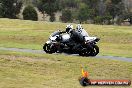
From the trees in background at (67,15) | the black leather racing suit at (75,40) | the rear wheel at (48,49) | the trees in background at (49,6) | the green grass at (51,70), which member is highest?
the black leather racing suit at (75,40)

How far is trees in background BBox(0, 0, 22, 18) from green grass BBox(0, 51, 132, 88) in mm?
57497

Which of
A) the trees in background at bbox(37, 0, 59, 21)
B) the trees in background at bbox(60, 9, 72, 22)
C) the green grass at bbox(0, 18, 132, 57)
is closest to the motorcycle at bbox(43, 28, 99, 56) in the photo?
the green grass at bbox(0, 18, 132, 57)

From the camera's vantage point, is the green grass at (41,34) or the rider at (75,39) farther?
the green grass at (41,34)

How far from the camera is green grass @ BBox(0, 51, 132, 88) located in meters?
19.1

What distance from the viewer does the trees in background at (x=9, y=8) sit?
269 ft

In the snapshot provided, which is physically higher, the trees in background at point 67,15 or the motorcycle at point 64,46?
the motorcycle at point 64,46

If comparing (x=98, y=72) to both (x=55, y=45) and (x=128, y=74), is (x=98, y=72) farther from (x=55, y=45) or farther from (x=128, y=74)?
(x=55, y=45)

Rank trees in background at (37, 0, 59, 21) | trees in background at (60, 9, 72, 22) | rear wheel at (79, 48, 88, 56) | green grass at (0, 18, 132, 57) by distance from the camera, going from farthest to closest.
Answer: trees in background at (60, 9, 72, 22) < trees in background at (37, 0, 59, 21) < green grass at (0, 18, 132, 57) < rear wheel at (79, 48, 88, 56)

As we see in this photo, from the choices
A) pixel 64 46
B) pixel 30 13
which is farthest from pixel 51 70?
pixel 30 13

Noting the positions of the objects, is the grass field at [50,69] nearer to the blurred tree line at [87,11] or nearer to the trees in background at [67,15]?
the blurred tree line at [87,11]

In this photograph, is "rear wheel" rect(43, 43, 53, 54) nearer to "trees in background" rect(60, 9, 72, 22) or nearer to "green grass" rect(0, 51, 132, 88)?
"green grass" rect(0, 51, 132, 88)

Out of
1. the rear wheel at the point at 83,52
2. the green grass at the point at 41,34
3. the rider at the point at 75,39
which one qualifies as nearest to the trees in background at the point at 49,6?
the green grass at the point at 41,34

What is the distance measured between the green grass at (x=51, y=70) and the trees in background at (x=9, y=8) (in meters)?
57.5

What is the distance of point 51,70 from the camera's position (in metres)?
21.6
